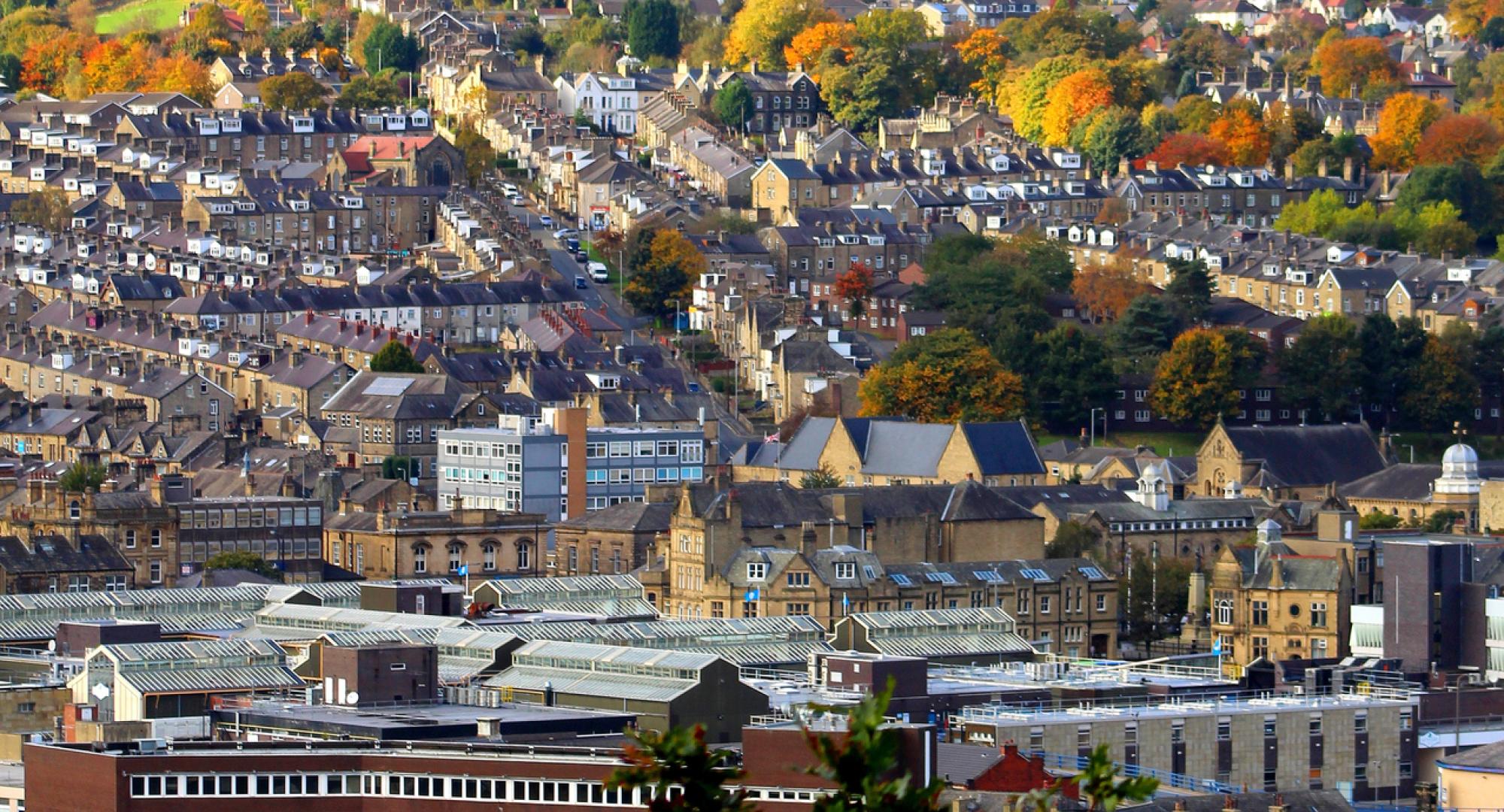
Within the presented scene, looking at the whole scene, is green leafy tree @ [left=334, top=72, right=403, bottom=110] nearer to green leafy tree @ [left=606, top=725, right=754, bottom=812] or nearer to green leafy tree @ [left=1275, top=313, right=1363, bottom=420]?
green leafy tree @ [left=1275, top=313, right=1363, bottom=420]

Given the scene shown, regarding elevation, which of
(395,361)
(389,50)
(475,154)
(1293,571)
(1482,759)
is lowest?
(1482,759)

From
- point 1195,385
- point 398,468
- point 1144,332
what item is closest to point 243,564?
point 398,468

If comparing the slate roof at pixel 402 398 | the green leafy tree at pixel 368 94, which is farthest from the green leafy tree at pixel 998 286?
the green leafy tree at pixel 368 94

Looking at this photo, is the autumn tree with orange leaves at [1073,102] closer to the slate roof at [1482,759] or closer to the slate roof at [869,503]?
the slate roof at [869,503]

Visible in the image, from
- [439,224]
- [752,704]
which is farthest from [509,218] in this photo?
[752,704]

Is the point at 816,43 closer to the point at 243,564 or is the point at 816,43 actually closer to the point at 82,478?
the point at 82,478

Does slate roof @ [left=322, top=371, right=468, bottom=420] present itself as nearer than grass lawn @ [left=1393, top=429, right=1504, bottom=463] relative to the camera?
Yes

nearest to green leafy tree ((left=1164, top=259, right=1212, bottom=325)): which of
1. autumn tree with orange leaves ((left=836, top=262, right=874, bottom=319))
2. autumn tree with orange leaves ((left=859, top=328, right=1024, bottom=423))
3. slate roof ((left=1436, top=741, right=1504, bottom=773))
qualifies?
autumn tree with orange leaves ((left=836, top=262, right=874, bottom=319))

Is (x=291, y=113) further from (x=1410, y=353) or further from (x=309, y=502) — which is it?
(x=309, y=502)
